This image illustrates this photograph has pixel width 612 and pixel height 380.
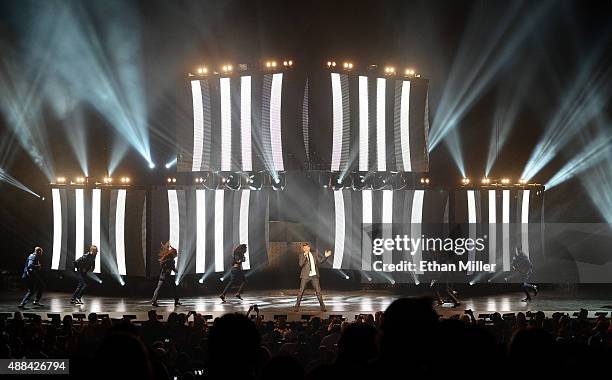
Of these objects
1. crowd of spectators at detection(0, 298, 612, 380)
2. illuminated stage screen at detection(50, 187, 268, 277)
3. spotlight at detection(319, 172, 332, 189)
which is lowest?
crowd of spectators at detection(0, 298, 612, 380)

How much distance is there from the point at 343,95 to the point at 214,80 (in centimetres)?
415

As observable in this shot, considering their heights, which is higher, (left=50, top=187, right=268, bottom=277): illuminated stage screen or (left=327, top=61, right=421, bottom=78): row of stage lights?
(left=327, top=61, right=421, bottom=78): row of stage lights

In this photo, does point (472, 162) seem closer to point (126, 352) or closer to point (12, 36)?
point (12, 36)

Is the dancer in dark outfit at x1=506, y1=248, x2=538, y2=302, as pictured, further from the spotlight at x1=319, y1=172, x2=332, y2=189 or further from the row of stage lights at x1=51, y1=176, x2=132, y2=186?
the row of stage lights at x1=51, y1=176, x2=132, y2=186

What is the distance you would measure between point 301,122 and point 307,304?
584 cm

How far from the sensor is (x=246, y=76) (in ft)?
68.8

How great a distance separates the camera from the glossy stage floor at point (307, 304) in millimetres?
17031

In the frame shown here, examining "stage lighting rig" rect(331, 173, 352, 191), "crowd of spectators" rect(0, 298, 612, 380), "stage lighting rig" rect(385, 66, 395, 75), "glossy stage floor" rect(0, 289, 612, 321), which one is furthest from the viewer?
"stage lighting rig" rect(331, 173, 352, 191)

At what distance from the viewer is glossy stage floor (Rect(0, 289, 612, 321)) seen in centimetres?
1703

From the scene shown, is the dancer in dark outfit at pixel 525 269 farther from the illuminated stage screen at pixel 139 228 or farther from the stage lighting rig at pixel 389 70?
the illuminated stage screen at pixel 139 228

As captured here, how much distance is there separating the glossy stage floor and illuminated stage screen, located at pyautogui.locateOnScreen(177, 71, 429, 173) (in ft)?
13.6

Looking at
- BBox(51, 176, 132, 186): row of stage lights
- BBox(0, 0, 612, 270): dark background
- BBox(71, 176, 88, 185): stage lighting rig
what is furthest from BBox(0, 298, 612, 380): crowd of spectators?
BBox(0, 0, 612, 270): dark background

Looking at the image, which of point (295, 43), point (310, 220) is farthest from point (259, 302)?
point (295, 43)

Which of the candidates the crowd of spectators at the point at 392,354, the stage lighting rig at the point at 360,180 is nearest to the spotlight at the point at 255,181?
the stage lighting rig at the point at 360,180
